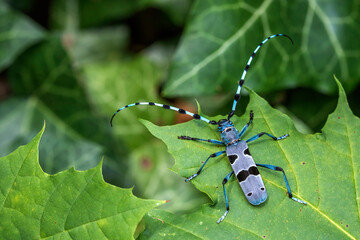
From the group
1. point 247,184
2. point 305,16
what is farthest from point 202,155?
point 305,16

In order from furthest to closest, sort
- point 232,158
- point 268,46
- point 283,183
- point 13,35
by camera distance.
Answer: point 13,35 → point 268,46 → point 232,158 → point 283,183

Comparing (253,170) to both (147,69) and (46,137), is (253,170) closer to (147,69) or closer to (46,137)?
(46,137)

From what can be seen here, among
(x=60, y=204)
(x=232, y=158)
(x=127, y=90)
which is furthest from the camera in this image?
(x=127, y=90)

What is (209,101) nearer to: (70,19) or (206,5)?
(206,5)

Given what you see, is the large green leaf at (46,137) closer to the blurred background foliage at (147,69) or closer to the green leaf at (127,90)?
the blurred background foliage at (147,69)

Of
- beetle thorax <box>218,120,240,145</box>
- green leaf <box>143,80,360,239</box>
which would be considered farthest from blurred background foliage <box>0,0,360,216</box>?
green leaf <box>143,80,360,239</box>

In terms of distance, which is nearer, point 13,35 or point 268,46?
point 268,46

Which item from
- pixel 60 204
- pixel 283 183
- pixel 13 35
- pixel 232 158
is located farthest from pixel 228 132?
pixel 13 35

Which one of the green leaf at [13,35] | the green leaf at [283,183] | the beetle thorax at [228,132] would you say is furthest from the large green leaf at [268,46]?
the green leaf at [13,35]

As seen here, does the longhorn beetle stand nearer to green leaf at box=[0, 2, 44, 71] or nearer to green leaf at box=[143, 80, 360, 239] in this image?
green leaf at box=[143, 80, 360, 239]
